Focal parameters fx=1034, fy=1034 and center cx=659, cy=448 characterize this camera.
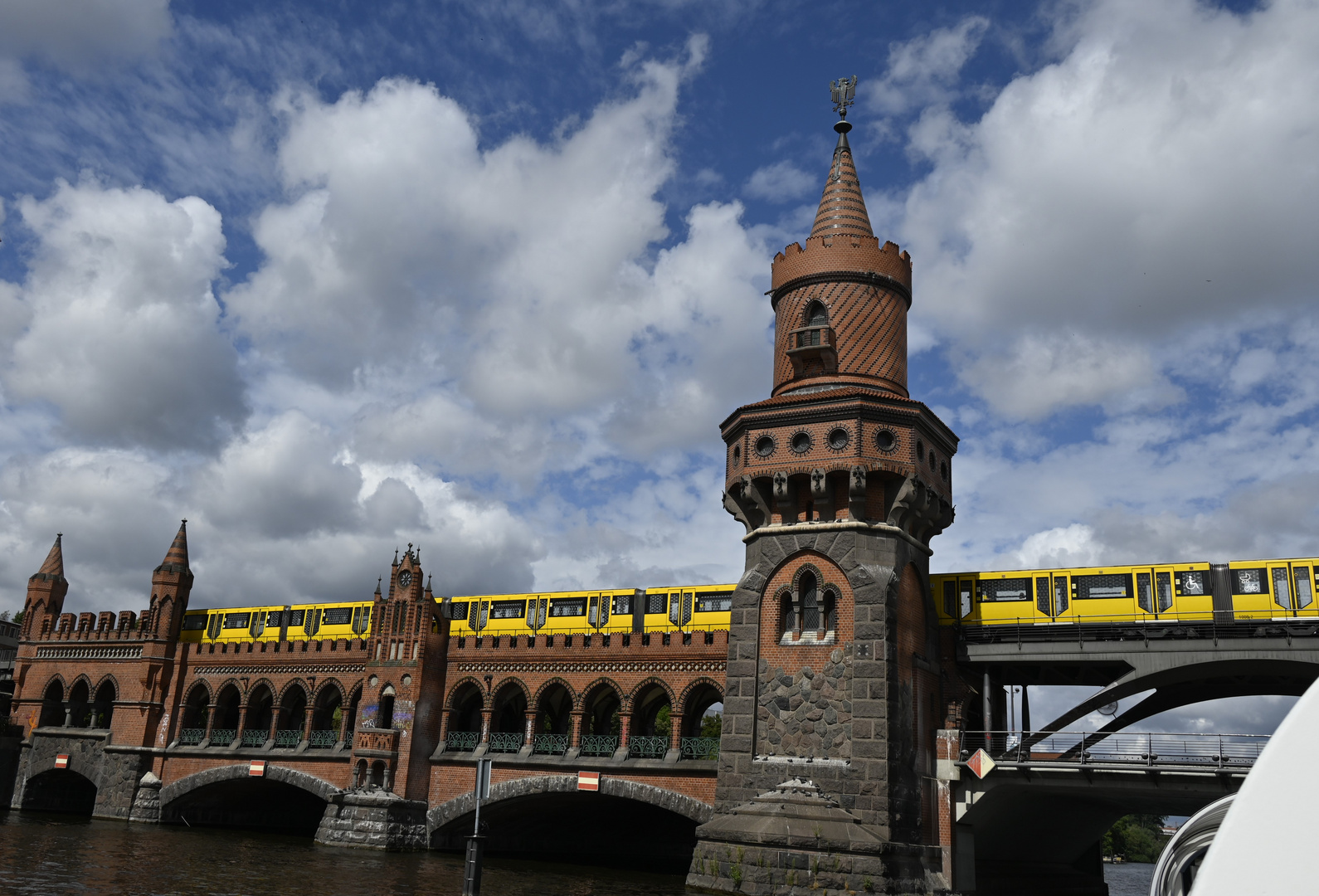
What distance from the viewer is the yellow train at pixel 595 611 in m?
38.0

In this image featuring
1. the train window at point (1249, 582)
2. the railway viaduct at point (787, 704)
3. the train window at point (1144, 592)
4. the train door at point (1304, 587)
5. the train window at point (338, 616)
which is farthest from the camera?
the train window at point (338, 616)

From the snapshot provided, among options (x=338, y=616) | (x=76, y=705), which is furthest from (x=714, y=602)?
(x=76, y=705)

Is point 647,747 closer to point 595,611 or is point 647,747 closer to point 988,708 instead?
point 595,611

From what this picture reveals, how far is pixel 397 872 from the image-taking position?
30.6m

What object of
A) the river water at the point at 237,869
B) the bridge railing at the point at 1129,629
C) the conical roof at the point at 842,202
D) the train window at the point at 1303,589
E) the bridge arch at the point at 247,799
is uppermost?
the conical roof at the point at 842,202

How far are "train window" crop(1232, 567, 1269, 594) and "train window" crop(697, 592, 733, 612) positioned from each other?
1605cm

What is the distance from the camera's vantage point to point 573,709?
37875 millimetres

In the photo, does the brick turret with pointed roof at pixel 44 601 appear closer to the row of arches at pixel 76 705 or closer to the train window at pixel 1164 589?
the row of arches at pixel 76 705

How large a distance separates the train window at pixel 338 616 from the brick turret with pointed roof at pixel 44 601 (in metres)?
17.0

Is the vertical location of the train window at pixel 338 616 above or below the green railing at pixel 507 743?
above

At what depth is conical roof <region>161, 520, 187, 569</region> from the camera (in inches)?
2002

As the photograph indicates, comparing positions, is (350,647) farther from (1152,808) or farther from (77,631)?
(1152,808)

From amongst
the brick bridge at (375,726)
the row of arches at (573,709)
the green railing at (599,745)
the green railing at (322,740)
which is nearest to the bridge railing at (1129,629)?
the brick bridge at (375,726)

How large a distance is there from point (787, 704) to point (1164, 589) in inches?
462
